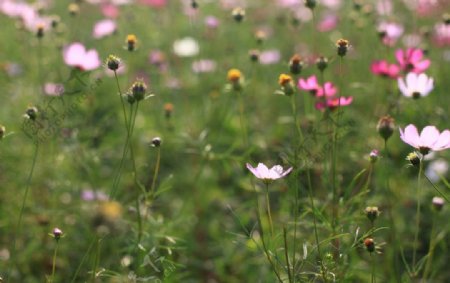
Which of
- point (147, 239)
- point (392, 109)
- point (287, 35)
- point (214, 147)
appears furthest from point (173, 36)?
point (147, 239)

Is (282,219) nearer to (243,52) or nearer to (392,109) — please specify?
(392,109)

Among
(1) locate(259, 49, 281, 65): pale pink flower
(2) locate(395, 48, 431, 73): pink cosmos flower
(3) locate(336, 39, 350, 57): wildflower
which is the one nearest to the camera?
(3) locate(336, 39, 350, 57): wildflower

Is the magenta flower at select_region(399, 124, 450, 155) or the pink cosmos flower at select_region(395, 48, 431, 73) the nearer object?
the magenta flower at select_region(399, 124, 450, 155)

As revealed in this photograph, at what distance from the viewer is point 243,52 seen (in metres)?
3.61

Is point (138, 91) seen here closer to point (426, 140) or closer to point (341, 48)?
point (341, 48)

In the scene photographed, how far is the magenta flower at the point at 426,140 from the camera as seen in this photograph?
1.33 m

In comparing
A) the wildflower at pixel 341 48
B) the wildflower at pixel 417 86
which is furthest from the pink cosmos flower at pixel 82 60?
the wildflower at pixel 417 86

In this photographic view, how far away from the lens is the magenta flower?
1330mm

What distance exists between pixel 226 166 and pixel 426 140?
806 millimetres

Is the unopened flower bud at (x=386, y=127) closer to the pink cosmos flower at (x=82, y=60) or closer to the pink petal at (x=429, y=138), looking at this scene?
the pink petal at (x=429, y=138)

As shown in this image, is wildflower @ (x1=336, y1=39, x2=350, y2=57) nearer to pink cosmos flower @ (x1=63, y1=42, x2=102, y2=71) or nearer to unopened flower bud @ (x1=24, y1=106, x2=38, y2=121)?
unopened flower bud @ (x1=24, y1=106, x2=38, y2=121)

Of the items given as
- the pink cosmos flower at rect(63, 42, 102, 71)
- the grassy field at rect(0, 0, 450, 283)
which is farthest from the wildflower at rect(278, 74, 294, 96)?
the pink cosmos flower at rect(63, 42, 102, 71)

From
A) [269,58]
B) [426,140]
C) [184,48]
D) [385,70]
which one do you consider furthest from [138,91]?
[184,48]

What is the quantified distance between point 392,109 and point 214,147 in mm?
772
